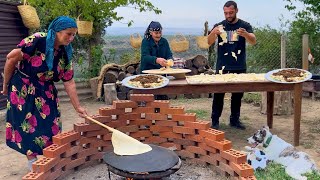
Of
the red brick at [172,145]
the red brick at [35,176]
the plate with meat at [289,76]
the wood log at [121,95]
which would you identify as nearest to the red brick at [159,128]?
the red brick at [172,145]

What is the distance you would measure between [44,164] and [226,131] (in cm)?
365

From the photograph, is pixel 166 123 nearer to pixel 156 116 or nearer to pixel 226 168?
pixel 156 116

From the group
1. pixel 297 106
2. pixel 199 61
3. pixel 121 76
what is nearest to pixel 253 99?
pixel 199 61

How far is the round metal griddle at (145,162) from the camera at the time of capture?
2828 millimetres

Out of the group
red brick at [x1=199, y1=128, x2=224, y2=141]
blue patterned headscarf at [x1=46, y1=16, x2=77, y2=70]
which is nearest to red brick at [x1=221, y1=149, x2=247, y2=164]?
red brick at [x1=199, y1=128, x2=224, y2=141]

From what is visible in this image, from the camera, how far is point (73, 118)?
742 cm

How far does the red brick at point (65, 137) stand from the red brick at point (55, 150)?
0.11 ft

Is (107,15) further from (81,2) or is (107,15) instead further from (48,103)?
(48,103)

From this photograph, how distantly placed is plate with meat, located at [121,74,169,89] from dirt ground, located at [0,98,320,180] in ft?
3.78

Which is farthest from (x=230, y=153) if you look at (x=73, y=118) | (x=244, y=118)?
(x=73, y=118)

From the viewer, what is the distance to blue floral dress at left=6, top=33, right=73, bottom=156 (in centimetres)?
359

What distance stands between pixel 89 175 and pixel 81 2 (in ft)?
20.4

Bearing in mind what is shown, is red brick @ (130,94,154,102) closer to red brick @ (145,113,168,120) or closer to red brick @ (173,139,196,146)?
red brick @ (145,113,168,120)

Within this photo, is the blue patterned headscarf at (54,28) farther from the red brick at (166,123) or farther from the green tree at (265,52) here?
the green tree at (265,52)
